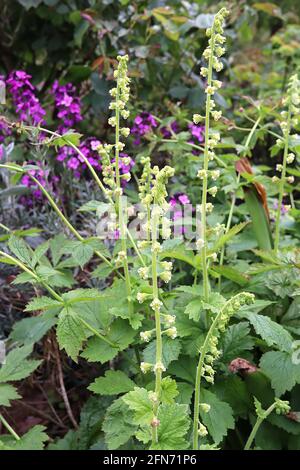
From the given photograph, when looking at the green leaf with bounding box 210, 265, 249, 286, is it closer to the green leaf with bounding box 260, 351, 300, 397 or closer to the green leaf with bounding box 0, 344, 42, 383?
the green leaf with bounding box 260, 351, 300, 397

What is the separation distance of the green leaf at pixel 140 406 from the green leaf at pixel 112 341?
1.04ft

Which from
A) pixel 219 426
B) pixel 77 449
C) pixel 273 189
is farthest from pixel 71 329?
pixel 273 189

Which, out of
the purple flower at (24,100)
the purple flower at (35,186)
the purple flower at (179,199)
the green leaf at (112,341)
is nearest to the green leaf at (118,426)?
the green leaf at (112,341)

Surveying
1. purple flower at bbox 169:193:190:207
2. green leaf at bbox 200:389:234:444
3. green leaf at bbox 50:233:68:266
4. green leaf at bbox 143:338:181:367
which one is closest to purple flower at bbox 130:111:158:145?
purple flower at bbox 169:193:190:207

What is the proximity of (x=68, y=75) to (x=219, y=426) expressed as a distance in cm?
213

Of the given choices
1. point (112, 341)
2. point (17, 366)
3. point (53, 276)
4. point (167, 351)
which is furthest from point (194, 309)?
point (17, 366)

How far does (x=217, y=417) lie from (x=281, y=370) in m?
0.22

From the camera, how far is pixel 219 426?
145 centimetres

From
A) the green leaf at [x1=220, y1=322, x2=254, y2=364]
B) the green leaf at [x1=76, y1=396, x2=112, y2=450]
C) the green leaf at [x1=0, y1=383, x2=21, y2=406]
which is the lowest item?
the green leaf at [x1=76, y1=396, x2=112, y2=450]

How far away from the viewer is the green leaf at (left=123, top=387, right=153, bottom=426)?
1131mm

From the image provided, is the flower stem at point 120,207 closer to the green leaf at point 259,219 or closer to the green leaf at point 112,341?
the green leaf at point 112,341

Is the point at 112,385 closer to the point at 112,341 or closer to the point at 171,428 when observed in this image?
the point at 112,341

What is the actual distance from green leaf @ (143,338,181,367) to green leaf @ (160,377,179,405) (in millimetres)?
219

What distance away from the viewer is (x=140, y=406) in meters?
1.15
